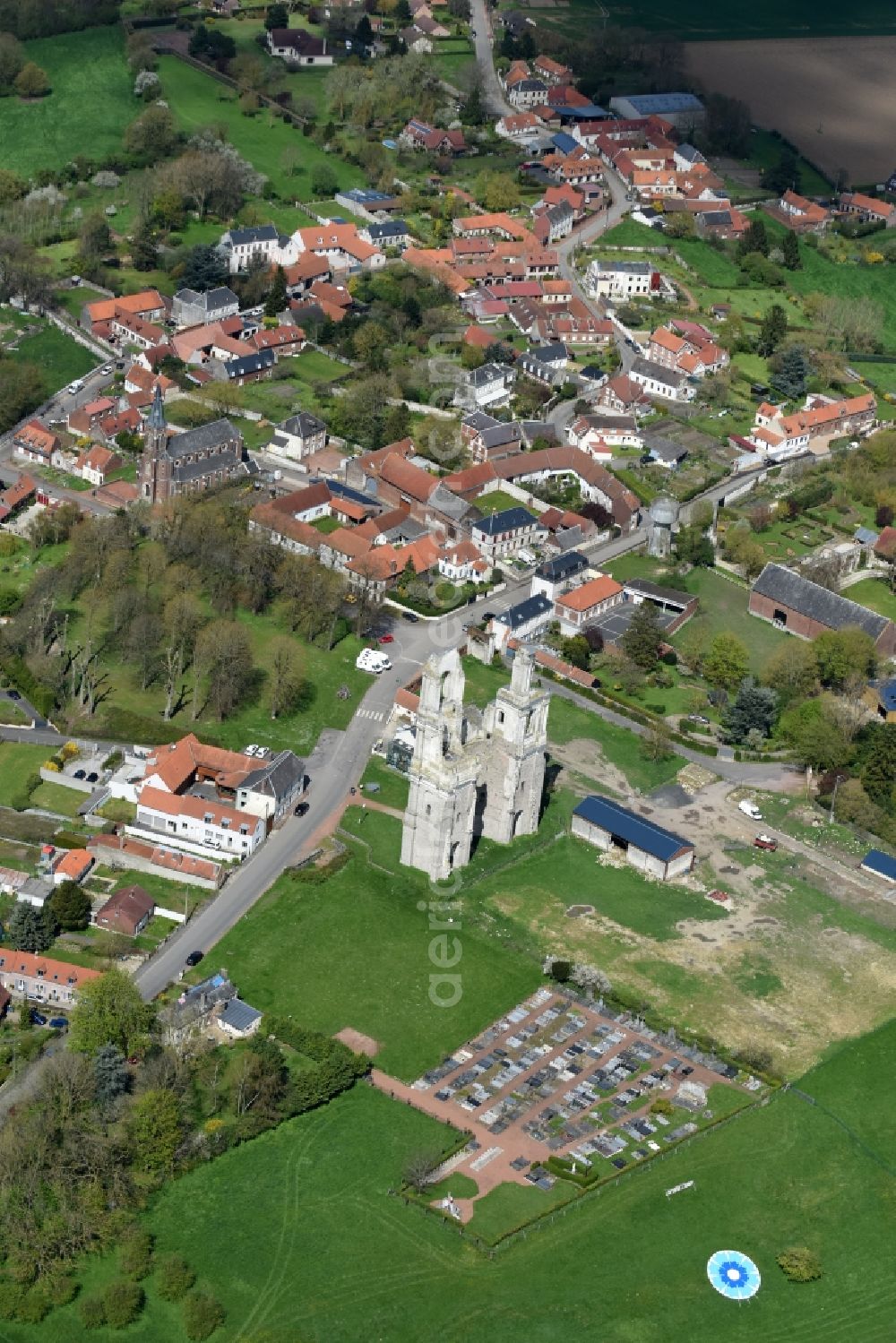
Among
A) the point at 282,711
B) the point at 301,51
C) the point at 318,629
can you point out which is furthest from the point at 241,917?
the point at 301,51

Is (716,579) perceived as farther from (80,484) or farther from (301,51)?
(301,51)

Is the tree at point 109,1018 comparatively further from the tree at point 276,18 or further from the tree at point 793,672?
the tree at point 276,18

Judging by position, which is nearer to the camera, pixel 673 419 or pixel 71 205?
pixel 673 419

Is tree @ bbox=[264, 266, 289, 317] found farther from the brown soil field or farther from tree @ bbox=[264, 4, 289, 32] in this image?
the brown soil field

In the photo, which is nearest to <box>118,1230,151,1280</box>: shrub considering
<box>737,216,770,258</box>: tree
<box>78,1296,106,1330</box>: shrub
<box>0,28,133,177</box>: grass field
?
<box>78,1296,106,1330</box>: shrub

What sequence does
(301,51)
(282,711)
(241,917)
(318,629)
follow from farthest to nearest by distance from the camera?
(301,51) → (318,629) → (282,711) → (241,917)

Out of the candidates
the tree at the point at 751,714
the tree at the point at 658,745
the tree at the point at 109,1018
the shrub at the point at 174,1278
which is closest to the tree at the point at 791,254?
the tree at the point at 751,714
